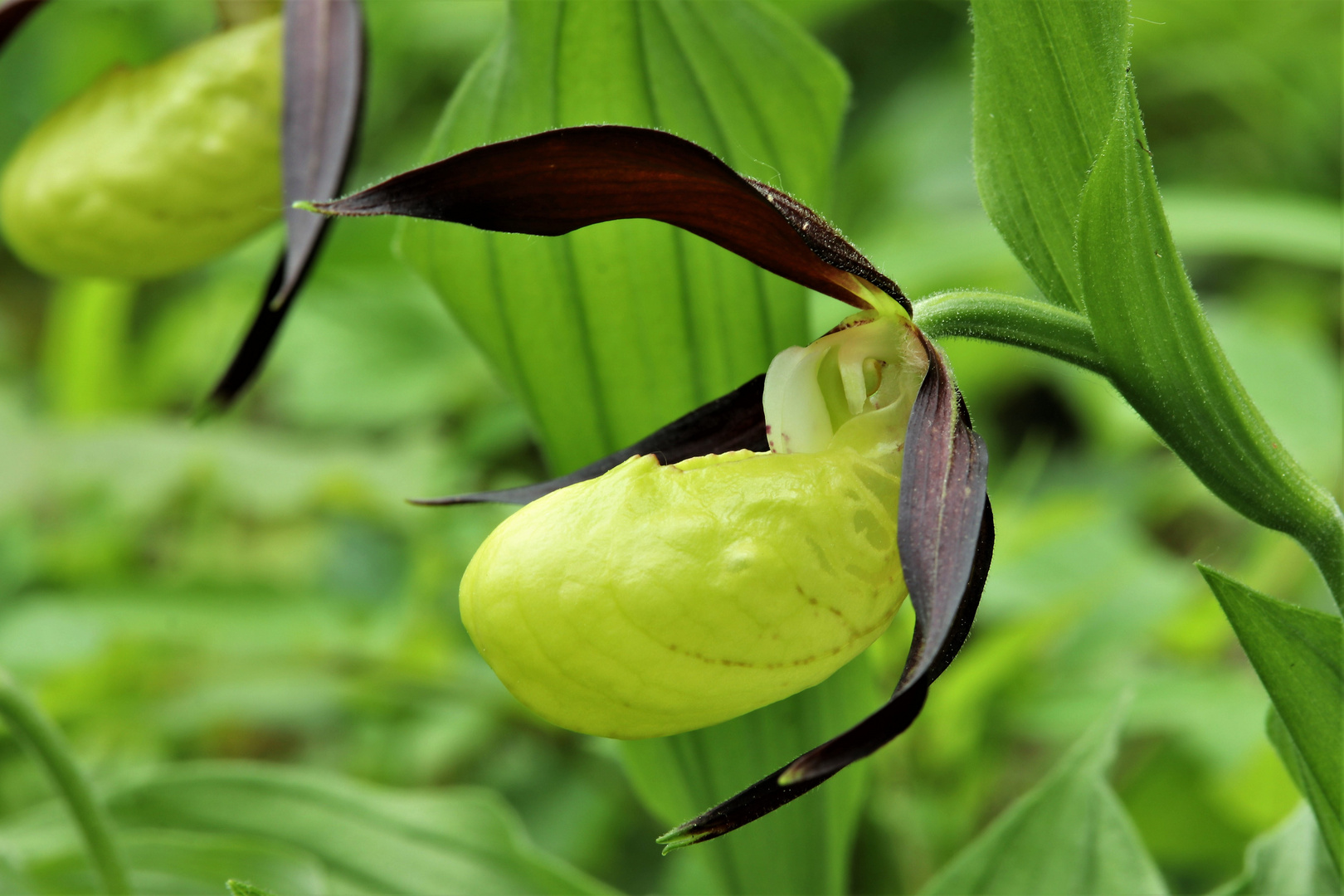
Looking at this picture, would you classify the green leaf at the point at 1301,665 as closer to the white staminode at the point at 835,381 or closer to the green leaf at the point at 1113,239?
the green leaf at the point at 1113,239

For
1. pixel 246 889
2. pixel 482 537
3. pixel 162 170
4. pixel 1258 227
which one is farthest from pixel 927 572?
A: pixel 1258 227

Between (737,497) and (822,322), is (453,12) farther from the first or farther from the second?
(737,497)

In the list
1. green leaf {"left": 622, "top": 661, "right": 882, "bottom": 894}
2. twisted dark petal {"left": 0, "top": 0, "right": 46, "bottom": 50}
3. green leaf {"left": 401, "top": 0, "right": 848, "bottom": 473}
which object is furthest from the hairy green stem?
twisted dark petal {"left": 0, "top": 0, "right": 46, "bottom": 50}

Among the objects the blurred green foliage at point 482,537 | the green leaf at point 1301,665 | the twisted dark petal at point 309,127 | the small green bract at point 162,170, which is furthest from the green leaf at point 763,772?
the small green bract at point 162,170

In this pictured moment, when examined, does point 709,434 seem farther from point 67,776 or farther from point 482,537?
point 482,537

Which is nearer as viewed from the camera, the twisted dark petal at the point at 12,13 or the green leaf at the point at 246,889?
the green leaf at the point at 246,889

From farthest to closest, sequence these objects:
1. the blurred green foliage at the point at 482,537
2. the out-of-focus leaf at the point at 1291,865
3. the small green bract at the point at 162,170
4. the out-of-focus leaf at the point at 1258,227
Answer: the out-of-focus leaf at the point at 1258,227 < the blurred green foliage at the point at 482,537 < the small green bract at the point at 162,170 < the out-of-focus leaf at the point at 1291,865
